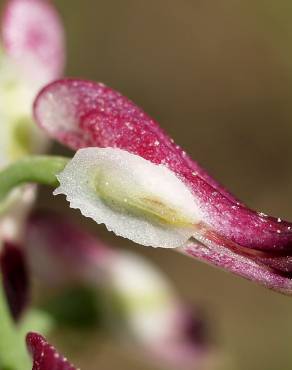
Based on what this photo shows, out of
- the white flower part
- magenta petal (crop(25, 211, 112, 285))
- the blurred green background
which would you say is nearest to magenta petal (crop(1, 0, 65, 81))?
magenta petal (crop(25, 211, 112, 285))

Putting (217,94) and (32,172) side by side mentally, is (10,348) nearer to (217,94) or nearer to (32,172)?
(32,172)

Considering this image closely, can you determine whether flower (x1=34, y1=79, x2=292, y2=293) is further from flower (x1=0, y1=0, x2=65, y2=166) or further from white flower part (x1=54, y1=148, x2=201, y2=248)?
flower (x1=0, y1=0, x2=65, y2=166)

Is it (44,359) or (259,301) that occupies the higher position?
(44,359)

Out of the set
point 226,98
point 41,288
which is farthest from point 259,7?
point 41,288

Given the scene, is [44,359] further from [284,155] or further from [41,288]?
[284,155]

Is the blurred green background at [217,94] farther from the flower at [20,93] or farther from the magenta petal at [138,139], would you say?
the magenta petal at [138,139]
